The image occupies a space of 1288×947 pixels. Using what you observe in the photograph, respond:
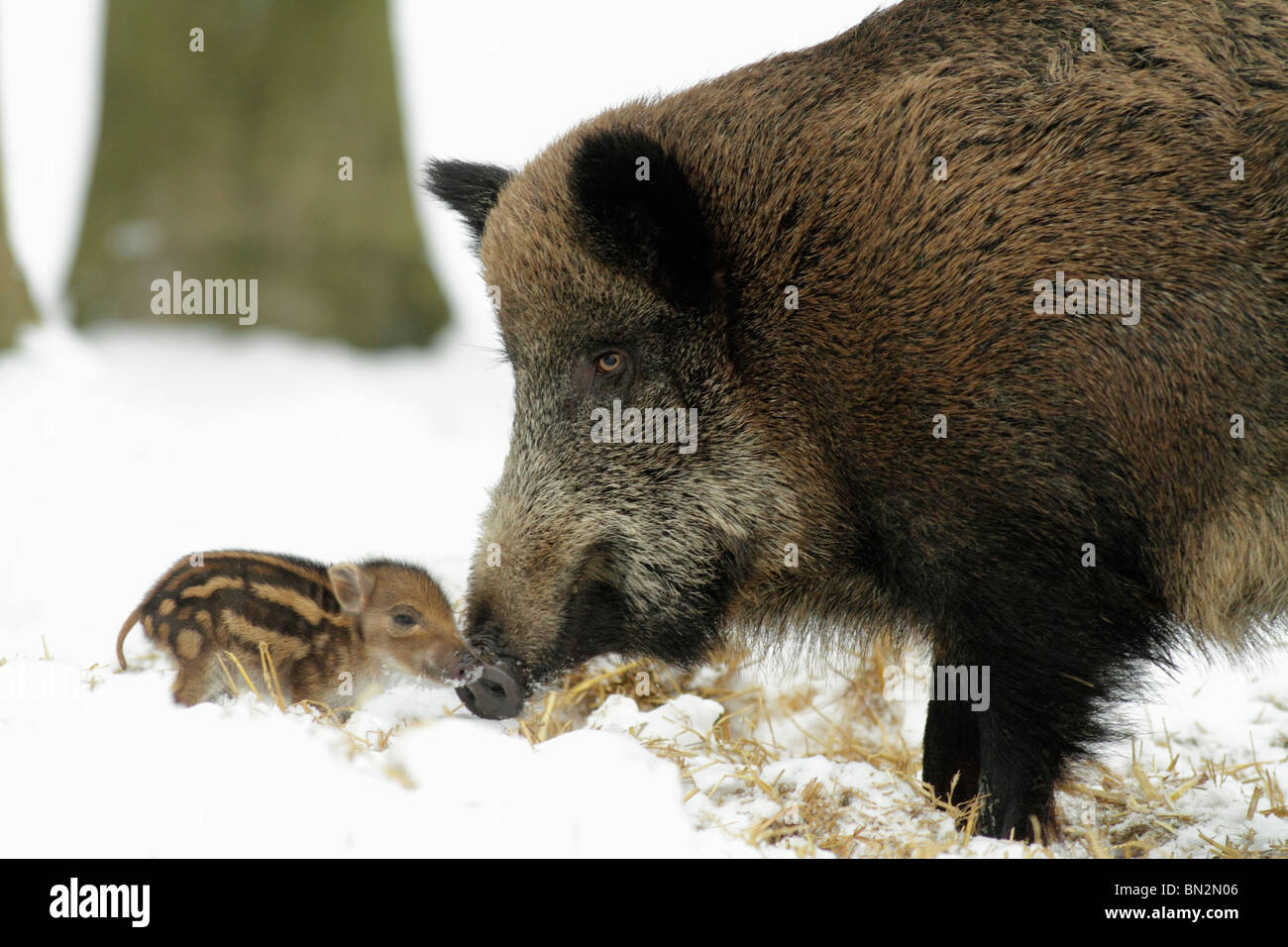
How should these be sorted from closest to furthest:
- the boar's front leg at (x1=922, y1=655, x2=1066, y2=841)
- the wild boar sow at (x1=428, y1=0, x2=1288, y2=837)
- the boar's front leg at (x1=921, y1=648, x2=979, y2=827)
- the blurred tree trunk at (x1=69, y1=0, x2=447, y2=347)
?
the wild boar sow at (x1=428, y1=0, x2=1288, y2=837) < the boar's front leg at (x1=922, y1=655, x2=1066, y2=841) < the boar's front leg at (x1=921, y1=648, x2=979, y2=827) < the blurred tree trunk at (x1=69, y1=0, x2=447, y2=347)

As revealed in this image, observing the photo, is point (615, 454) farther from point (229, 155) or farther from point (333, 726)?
point (229, 155)

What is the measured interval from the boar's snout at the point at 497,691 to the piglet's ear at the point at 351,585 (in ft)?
3.09

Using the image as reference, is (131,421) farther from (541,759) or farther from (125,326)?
(541,759)

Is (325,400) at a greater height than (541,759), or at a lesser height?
greater

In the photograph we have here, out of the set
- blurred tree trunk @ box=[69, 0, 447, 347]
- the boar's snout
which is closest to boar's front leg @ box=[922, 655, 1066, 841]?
the boar's snout

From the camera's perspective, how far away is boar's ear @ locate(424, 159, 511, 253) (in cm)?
464

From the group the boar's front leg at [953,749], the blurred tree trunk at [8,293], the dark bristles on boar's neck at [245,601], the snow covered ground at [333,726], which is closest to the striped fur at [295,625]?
the dark bristles on boar's neck at [245,601]

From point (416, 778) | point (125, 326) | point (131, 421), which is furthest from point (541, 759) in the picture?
point (125, 326)

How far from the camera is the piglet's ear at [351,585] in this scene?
185 inches

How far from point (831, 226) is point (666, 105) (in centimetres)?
A: 80

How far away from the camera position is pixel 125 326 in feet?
29.3

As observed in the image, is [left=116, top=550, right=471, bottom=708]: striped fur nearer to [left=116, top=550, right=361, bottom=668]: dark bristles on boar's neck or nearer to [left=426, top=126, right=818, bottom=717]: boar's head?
[left=116, top=550, right=361, bottom=668]: dark bristles on boar's neck

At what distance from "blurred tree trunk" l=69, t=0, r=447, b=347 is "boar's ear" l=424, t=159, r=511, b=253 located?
4.73m

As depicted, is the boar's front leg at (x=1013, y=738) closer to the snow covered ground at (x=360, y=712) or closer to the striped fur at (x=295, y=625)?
the snow covered ground at (x=360, y=712)
